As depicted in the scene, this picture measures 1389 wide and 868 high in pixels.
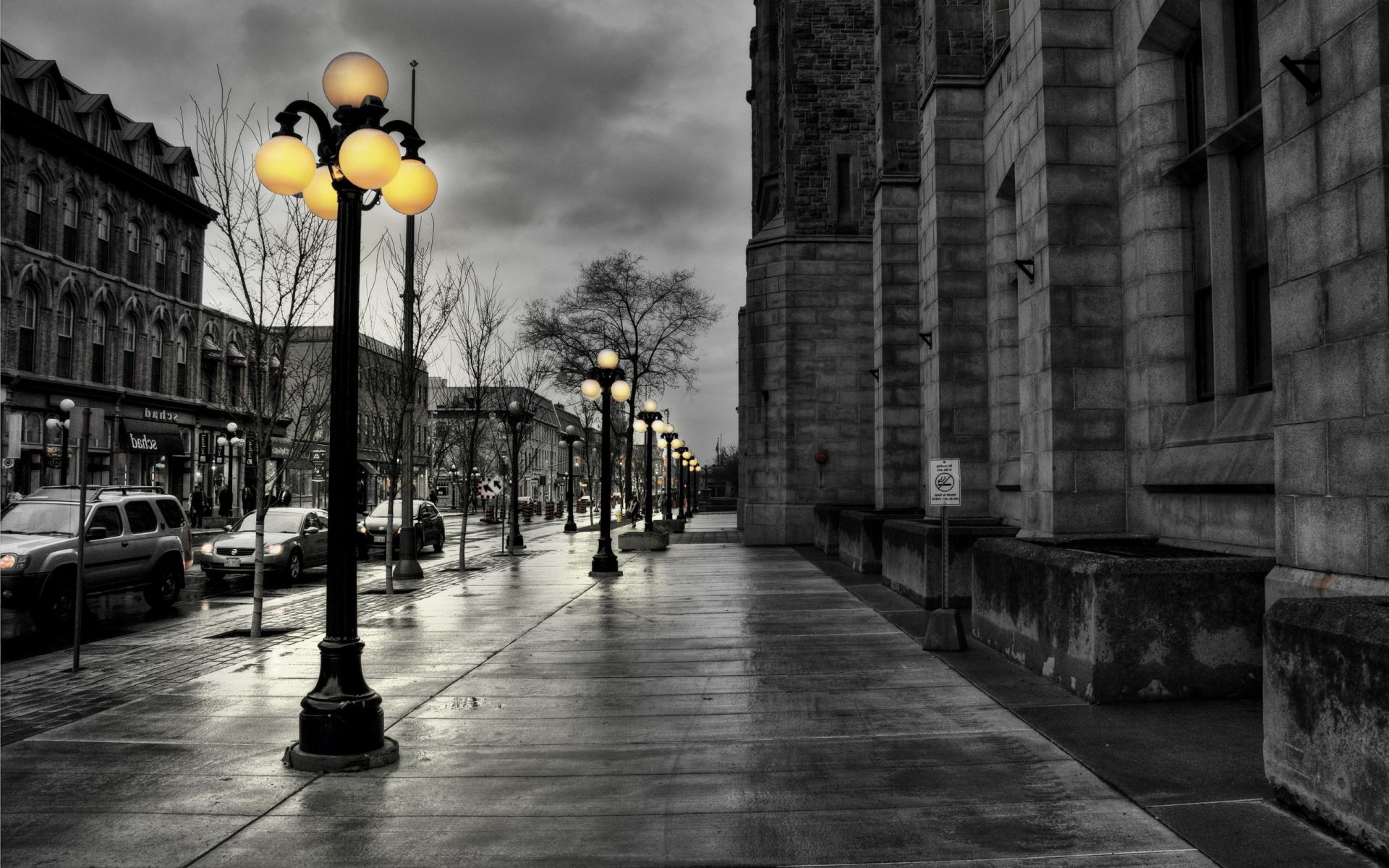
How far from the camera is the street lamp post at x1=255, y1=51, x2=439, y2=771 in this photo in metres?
6.30

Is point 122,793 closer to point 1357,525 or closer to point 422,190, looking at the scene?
point 422,190

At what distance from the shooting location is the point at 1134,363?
10008 mm

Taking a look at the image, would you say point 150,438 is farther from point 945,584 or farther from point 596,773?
point 596,773

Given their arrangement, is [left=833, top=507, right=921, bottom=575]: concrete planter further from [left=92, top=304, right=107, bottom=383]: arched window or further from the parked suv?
[left=92, top=304, right=107, bottom=383]: arched window

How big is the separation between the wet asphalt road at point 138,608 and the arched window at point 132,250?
86.1 ft

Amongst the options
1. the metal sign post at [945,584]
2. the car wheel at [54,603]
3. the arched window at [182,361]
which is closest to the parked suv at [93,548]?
the car wheel at [54,603]

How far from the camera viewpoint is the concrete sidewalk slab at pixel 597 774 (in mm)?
4789

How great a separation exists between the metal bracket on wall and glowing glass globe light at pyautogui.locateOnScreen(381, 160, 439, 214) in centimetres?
596

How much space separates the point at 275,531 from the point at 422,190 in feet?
51.2

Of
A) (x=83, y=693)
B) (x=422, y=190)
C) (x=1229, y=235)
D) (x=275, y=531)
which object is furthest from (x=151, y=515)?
(x=1229, y=235)

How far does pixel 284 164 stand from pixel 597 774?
15.8ft

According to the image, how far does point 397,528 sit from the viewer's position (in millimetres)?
26938

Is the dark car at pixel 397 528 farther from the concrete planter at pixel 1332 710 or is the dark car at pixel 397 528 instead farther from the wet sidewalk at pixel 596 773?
the concrete planter at pixel 1332 710

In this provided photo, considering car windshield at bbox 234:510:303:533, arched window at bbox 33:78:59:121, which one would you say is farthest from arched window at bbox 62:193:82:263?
car windshield at bbox 234:510:303:533
